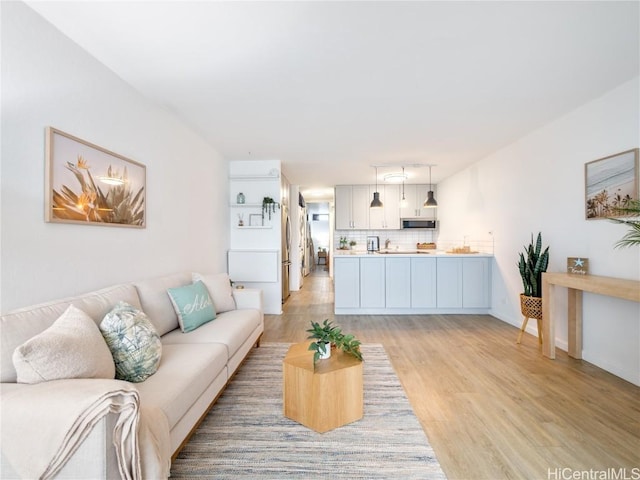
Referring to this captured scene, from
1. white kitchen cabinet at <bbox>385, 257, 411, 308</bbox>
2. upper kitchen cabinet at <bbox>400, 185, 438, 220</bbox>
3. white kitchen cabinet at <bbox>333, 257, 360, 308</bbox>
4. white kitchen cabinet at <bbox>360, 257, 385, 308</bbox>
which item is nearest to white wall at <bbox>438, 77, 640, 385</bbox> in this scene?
white kitchen cabinet at <bbox>385, 257, 411, 308</bbox>

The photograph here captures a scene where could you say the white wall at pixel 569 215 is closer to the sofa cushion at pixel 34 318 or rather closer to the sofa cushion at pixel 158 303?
the sofa cushion at pixel 158 303

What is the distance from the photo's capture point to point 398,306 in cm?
447

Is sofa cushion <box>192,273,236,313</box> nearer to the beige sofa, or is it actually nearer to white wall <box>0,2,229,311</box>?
the beige sofa

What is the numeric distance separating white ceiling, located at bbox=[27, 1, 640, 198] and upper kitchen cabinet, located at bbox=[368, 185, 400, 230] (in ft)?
10.3

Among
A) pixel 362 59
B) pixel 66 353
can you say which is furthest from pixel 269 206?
pixel 66 353

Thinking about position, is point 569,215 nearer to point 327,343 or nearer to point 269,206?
point 327,343

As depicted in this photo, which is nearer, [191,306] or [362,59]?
[362,59]

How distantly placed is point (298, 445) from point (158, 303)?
57.0 inches

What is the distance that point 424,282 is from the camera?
4453 mm

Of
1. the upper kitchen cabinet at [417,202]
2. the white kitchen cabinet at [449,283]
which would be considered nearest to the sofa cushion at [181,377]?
the white kitchen cabinet at [449,283]

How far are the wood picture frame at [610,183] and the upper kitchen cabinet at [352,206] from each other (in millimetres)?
4126

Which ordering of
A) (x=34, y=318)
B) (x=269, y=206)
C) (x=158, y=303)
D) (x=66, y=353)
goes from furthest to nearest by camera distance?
(x=269, y=206) < (x=158, y=303) < (x=34, y=318) < (x=66, y=353)

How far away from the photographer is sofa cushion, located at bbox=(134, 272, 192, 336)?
2139 millimetres

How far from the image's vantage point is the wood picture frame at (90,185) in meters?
1.68
